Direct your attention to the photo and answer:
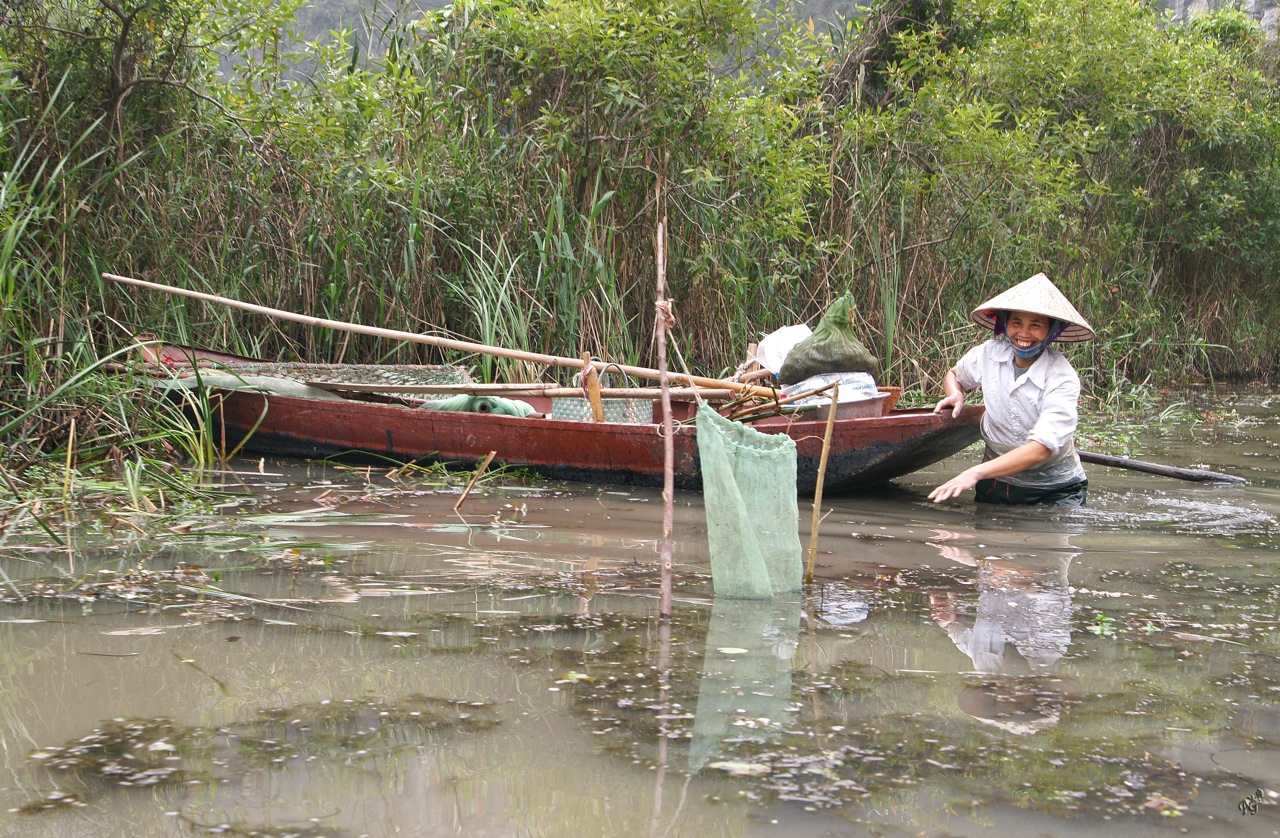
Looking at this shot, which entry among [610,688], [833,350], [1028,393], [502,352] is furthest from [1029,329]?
[610,688]

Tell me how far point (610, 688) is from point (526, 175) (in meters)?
5.45

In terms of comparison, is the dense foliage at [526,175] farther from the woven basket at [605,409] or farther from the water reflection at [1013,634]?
the water reflection at [1013,634]

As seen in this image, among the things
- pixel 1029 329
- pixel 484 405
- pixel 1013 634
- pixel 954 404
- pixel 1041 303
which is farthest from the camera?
pixel 484 405

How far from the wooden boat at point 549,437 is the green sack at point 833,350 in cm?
24

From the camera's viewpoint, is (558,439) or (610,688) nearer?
(610,688)

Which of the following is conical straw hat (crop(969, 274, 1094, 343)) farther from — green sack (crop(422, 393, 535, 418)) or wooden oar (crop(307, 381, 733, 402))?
→ green sack (crop(422, 393, 535, 418))

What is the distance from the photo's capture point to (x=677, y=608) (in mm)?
3219

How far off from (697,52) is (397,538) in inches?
176

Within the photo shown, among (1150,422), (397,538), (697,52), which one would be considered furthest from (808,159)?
(397,538)

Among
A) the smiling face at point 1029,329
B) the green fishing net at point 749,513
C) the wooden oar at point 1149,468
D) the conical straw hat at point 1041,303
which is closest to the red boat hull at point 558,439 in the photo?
the smiling face at point 1029,329

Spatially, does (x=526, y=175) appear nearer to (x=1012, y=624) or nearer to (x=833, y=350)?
(x=833, y=350)

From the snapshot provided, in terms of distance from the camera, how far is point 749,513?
3350mm

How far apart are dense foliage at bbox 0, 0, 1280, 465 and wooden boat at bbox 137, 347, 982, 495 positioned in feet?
2.78

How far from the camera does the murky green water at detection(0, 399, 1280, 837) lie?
199 centimetres
